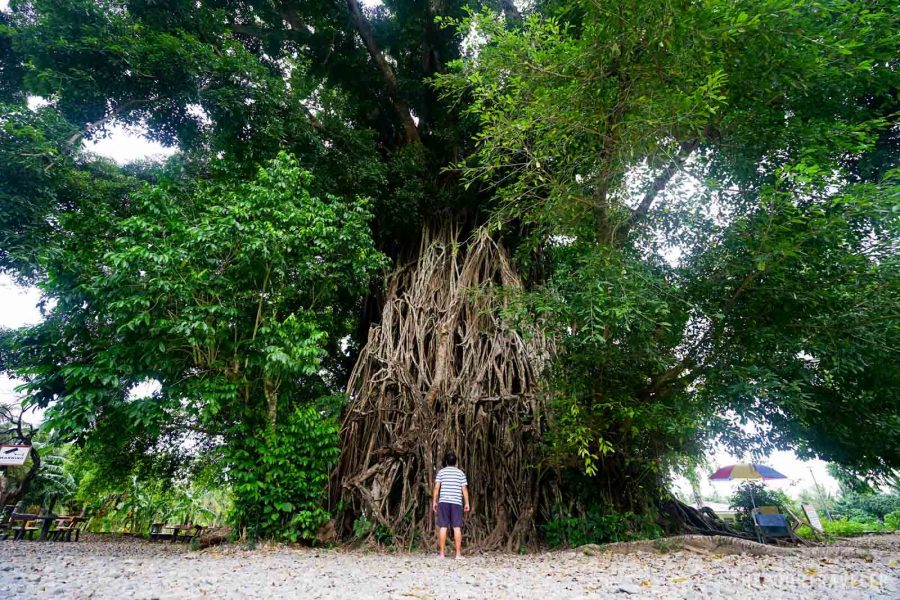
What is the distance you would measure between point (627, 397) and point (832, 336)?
1.57 m

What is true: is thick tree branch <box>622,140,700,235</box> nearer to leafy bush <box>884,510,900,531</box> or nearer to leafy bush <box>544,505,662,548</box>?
leafy bush <box>544,505,662,548</box>

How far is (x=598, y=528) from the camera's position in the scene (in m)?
4.42

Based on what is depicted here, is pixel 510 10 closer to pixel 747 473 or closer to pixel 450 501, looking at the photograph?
pixel 450 501

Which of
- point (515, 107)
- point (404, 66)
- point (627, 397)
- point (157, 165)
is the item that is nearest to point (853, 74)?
point (515, 107)

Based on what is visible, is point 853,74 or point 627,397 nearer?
point 853,74

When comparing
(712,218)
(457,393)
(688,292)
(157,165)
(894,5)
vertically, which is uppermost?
(157,165)

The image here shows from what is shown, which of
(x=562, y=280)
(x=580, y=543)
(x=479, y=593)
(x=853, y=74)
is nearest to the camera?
(x=479, y=593)

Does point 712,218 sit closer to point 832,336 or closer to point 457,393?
point 832,336

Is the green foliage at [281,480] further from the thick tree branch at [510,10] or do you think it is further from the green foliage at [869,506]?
the green foliage at [869,506]

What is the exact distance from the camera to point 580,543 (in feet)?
14.4

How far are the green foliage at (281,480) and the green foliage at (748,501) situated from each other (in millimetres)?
6266

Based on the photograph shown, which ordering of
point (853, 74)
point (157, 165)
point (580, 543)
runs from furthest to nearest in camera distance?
1. point (157, 165)
2. point (580, 543)
3. point (853, 74)

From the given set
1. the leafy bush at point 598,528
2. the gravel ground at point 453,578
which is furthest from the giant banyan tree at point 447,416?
the gravel ground at point 453,578

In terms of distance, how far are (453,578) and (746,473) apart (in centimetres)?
620
